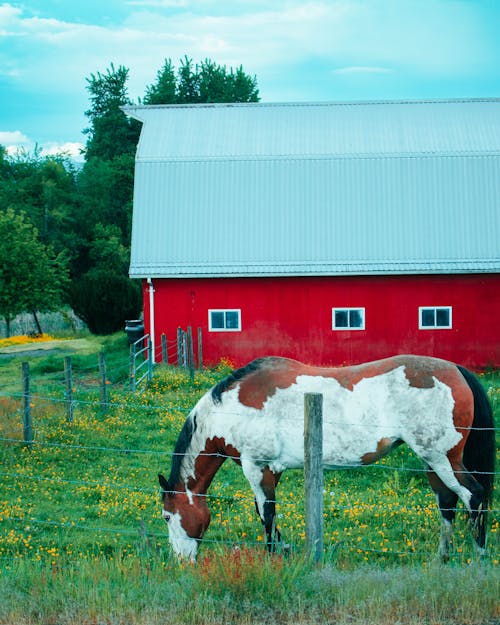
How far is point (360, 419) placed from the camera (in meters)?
7.33

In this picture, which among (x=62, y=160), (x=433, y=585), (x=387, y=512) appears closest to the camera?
(x=433, y=585)

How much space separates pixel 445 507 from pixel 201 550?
7.52 feet

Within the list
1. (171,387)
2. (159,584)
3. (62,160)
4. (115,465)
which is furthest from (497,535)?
(62,160)

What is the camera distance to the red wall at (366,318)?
20859mm

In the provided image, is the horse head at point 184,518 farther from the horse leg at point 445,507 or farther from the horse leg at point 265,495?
the horse leg at point 445,507

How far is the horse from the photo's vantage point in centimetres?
718

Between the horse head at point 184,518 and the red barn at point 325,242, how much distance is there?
1389cm

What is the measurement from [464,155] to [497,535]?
687 inches

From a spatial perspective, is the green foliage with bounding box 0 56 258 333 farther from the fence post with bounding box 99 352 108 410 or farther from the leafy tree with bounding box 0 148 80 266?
the fence post with bounding box 99 352 108 410

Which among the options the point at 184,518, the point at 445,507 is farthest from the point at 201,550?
the point at 445,507

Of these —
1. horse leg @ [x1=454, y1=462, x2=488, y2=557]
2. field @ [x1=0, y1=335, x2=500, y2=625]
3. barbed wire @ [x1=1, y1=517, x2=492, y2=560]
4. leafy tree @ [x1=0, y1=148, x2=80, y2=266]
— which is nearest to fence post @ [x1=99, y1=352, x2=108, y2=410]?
field @ [x1=0, y1=335, x2=500, y2=625]

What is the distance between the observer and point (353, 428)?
7.29 m

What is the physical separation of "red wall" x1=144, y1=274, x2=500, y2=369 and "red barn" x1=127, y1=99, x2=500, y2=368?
0.09 ft

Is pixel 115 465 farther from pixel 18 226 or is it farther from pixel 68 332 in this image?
pixel 68 332
